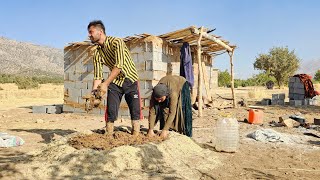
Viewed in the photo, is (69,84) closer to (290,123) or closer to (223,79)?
(290,123)

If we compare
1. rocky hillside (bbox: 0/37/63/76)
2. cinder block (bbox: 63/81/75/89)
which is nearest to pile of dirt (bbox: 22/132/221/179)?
cinder block (bbox: 63/81/75/89)

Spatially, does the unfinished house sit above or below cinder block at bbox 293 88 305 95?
above

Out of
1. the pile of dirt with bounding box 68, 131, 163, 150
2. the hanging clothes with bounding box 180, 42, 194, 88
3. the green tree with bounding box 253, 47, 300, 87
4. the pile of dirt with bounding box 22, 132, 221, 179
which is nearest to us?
the pile of dirt with bounding box 22, 132, 221, 179

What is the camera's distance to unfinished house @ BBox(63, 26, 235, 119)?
1009cm

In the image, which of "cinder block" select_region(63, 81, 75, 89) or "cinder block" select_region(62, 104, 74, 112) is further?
"cinder block" select_region(62, 104, 74, 112)

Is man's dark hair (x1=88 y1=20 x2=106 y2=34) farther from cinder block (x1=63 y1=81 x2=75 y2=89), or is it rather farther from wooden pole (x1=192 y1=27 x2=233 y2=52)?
cinder block (x1=63 y1=81 x2=75 y2=89)

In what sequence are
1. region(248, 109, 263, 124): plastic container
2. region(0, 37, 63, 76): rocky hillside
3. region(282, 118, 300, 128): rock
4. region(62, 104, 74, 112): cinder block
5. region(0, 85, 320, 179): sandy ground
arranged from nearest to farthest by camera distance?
region(0, 85, 320, 179): sandy ground, region(282, 118, 300, 128): rock, region(248, 109, 263, 124): plastic container, region(62, 104, 74, 112): cinder block, region(0, 37, 63, 76): rocky hillside

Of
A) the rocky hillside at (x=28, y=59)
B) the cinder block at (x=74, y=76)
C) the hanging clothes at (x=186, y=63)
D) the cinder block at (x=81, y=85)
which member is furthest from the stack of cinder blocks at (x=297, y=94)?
the rocky hillside at (x=28, y=59)

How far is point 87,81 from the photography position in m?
11.4

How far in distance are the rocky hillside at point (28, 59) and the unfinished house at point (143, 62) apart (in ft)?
212

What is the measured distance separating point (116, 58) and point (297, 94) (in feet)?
43.4

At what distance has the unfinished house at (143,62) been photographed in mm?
10094

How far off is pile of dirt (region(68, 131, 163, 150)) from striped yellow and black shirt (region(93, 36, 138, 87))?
2.57ft

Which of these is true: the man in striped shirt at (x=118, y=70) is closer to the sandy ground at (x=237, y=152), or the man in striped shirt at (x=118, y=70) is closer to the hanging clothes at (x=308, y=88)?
the sandy ground at (x=237, y=152)
